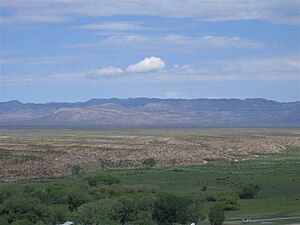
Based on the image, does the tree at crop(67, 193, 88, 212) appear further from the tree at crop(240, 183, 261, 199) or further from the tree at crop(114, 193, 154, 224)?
the tree at crop(240, 183, 261, 199)

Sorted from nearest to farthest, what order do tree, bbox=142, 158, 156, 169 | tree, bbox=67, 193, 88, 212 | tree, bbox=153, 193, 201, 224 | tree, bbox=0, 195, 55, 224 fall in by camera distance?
tree, bbox=0, 195, 55, 224
tree, bbox=153, 193, 201, 224
tree, bbox=67, 193, 88, 212
tree, bbox=142, 158, 156, 169

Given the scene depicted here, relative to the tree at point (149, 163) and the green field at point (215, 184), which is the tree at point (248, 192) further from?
the tree at point (149, 163)

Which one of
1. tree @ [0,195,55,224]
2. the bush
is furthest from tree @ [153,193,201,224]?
the bush

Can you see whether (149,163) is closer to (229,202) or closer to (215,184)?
(215,184)

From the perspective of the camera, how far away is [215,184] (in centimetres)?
8419

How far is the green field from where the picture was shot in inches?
2613

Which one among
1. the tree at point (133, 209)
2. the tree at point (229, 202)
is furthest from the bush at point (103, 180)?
the tree at point (133, 209)

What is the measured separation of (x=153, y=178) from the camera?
92.1m

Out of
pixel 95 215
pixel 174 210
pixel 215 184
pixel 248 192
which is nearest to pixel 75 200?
pixel 174 210

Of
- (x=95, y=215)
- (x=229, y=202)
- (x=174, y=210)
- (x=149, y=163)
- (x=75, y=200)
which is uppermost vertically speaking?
(x=149, y=163)

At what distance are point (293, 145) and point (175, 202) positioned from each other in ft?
387

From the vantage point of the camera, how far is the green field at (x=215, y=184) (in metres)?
66.4

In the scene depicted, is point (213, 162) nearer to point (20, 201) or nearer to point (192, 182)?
point (192, 182)

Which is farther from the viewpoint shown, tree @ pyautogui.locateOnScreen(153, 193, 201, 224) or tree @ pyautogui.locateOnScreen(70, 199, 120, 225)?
tree @ pyautogui.locateOnScreen(153, 193, 201, 224)
